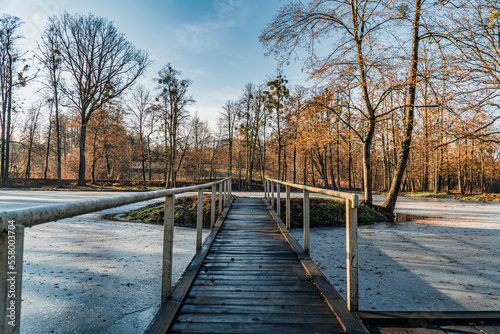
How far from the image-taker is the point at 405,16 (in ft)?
32.7

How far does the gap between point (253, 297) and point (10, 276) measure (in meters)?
1.98

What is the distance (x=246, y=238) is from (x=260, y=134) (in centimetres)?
A: 2327

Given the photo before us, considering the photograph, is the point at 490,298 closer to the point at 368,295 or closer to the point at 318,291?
the point at 368,295

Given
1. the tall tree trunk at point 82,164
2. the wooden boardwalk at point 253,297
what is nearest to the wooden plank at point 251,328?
the wooden boardwalk at point 253,297

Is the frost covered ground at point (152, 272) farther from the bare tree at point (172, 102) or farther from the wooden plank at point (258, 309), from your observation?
the bare tree at point (172, 102)

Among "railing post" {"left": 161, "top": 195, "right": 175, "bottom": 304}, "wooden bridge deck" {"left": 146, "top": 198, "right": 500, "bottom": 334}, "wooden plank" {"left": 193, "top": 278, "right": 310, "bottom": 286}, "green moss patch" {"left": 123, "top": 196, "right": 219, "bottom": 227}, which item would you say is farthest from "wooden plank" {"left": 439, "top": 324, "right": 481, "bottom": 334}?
"green moss patch" {"left": 123, "top": 196, "right": 219, "bottom": 227}

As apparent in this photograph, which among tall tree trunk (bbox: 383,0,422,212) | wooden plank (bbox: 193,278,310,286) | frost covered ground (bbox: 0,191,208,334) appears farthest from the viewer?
tall tree trunk (bbox: 383,0,422,212)

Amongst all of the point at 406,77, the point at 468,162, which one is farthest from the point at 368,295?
the point at 468,162

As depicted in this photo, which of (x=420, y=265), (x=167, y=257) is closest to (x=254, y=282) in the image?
(x=167, y=257)

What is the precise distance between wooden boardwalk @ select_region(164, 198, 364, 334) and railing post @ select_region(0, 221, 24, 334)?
1240 mm

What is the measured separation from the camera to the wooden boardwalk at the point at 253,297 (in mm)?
2047

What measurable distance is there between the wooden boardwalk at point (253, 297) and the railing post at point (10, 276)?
4.07 ft

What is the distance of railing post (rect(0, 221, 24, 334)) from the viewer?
2.88 ft

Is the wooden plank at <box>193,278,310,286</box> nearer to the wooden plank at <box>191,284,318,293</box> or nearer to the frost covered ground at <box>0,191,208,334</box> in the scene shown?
the wooden plank at <box>191,284,318,293</box>
